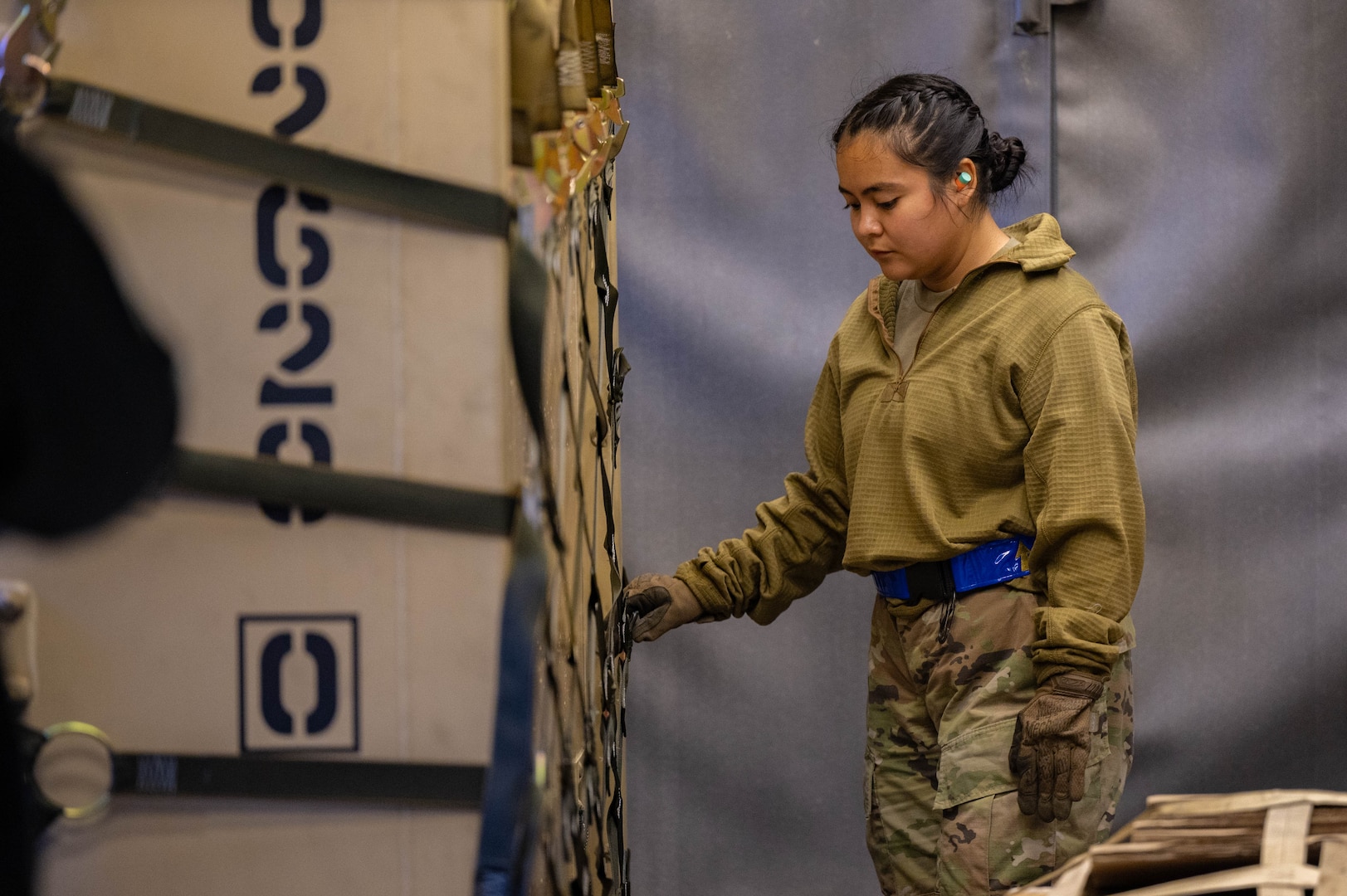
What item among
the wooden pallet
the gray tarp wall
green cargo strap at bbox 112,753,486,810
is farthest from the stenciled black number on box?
the gray tarp wall

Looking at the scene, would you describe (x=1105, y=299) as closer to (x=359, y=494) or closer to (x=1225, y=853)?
(x=1225, y=853)

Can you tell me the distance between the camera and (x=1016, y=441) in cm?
156

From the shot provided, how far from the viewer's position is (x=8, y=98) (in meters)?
0.88

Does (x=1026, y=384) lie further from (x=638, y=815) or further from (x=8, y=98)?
(x=638, y=815)

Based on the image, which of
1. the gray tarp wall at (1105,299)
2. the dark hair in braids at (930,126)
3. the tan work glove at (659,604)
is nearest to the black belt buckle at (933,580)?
the tan work glove at (659,604)

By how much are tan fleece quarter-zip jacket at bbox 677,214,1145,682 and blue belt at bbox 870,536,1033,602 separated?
0.01m

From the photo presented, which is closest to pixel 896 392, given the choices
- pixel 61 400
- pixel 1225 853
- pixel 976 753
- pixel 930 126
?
pixel 930 126

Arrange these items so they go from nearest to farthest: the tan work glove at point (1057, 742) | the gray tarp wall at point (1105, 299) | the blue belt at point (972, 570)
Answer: the tan work glove at point (1057, 742), the blue belt at point (972, 570), the gray tarp wall at point (1105, 299)

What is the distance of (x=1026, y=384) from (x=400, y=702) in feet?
2.95

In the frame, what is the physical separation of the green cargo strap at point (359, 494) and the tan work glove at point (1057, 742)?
0.81 m

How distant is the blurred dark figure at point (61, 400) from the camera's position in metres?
0.90

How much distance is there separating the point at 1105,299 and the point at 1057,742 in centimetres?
112

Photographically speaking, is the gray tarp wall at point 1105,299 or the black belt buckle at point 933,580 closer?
the black belt buckle at point 933,580

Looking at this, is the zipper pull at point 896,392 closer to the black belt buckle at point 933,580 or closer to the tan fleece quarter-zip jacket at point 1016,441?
the tan fleece quarter-zip jacket at point 1016,441
